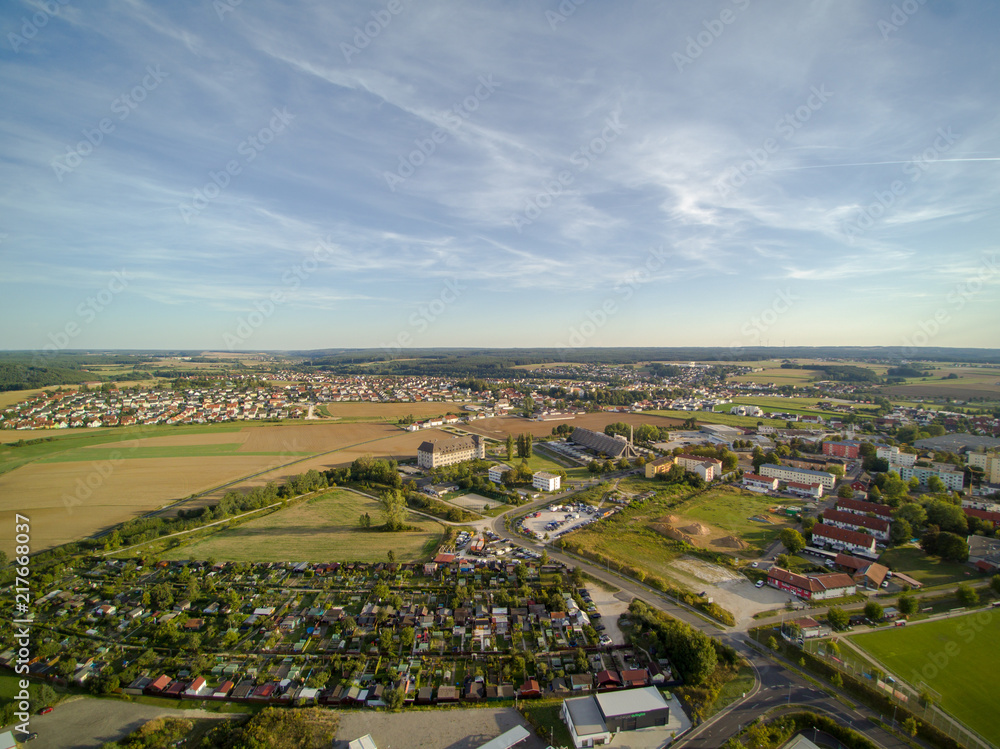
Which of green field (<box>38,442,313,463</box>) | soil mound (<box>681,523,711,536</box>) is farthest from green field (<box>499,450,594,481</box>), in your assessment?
green field (<box>38,442,313,463</box>)

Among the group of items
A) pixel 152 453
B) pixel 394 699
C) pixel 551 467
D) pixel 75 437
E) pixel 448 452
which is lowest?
pixel 394 699

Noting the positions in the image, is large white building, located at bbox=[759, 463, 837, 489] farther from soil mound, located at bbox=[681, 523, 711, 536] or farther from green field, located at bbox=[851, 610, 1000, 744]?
green field, located at bbox=[851, 610, 1000, 744]

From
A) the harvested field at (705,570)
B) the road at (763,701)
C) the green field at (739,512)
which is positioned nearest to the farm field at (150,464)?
the green field at (739,512)

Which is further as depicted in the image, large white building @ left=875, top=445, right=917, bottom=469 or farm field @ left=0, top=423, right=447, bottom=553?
large white building @ left=875, top=445, right=917, bottom=469

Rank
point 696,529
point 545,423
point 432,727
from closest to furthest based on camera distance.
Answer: point 432,727
point 696,529
point 545,423

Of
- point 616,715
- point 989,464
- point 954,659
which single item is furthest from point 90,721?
point 989,464

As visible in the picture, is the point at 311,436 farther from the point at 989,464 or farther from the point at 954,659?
the point at 989,464
